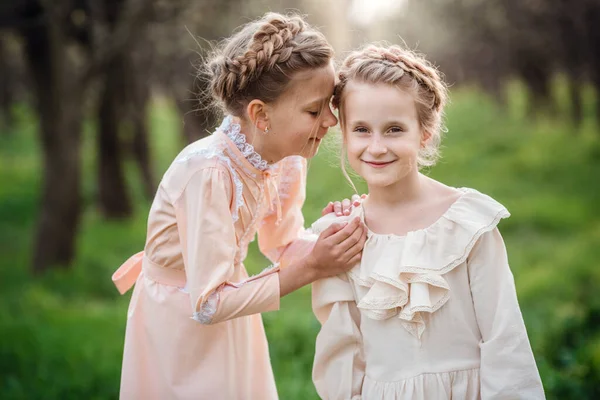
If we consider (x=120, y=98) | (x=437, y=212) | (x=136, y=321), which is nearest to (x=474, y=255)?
(x=437, y=212)

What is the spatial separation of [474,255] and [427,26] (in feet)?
85.1

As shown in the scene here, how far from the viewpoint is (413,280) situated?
2.31 metres

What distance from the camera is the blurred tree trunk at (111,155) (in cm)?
1070

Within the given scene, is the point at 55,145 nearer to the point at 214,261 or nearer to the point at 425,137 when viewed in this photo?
the point at 214,261

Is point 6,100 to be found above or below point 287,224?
above

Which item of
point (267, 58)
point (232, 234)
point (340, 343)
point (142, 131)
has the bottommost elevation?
point (340, 343)

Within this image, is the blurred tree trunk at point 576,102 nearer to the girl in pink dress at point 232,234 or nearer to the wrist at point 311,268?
the girl in pink dress at point 232,234

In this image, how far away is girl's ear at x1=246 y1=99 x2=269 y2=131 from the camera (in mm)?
2513

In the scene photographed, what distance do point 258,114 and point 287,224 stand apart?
0.56 meters

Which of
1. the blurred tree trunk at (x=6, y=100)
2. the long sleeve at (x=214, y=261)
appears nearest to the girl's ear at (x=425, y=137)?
the long sleeve at (x=214, y=261)

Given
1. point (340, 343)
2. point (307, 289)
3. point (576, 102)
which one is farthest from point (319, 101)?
point (576, 102)

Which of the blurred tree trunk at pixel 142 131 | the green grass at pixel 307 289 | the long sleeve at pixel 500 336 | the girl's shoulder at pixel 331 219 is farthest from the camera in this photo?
the blurred tree trunk at pixel 142 131

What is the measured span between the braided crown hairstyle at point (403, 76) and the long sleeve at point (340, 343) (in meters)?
0.55

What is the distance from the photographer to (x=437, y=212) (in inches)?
94.7
